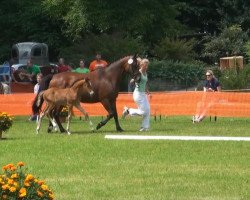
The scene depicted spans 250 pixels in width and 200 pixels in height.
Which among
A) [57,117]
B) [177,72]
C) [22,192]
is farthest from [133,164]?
[177,72]

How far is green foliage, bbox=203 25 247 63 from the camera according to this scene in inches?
2062

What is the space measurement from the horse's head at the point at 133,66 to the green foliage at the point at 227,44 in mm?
27866

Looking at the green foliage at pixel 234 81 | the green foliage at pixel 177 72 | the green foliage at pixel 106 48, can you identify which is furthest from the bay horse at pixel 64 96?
the green foliage at pixel 106 48

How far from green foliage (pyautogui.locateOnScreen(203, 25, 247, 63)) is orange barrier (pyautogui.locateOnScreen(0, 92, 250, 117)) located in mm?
23319

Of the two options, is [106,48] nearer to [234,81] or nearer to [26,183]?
[234,81]

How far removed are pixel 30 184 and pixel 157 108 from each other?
736 inches

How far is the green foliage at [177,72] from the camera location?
44.8 meters

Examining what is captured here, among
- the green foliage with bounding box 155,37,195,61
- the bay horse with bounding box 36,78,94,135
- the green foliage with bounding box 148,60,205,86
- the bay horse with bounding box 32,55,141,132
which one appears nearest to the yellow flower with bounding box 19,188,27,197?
the bay horse with bounding box 36,78,94,135

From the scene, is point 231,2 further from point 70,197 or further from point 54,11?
point 70,197

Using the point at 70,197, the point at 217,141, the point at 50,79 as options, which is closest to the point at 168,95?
the point at 50,79

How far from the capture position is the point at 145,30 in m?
50.3

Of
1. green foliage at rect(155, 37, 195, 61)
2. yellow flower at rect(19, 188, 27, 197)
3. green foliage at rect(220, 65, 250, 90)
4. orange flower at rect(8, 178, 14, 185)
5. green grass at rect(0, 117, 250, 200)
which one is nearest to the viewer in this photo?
yellow flower at rect(19, 188, 27, 197)

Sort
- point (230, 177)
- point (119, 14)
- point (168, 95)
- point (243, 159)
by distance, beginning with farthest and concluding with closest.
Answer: point (119, 14), point (168, 95), point (243, 159), point (230, 177)

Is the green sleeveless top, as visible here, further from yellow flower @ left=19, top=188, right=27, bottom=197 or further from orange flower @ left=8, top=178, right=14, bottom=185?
yellow flower @ left=19, top=188, right=27, bottom=197
